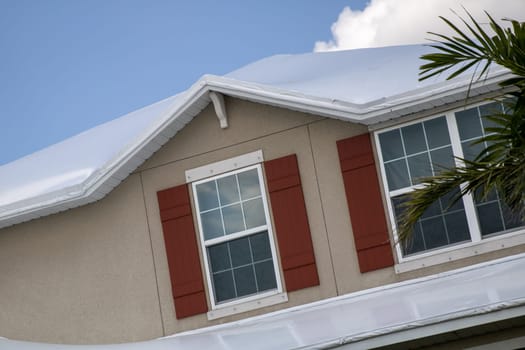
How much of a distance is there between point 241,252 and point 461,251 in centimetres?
264

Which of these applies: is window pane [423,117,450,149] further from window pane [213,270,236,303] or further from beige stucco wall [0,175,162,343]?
beige stucco wall [0,175,162,343]

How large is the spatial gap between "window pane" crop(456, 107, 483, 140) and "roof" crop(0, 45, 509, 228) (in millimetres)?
275

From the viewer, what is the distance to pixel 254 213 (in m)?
11.1

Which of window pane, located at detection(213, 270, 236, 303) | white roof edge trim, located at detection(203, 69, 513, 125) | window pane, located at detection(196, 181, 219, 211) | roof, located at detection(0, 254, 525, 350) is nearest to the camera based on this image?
roof, located at detection(0, 254, 525, 350)

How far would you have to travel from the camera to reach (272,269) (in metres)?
10.9

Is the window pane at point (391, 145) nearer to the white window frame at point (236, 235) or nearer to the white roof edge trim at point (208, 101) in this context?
the white roof edge trim at point (208, 101)

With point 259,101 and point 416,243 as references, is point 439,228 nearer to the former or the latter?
point 416,243

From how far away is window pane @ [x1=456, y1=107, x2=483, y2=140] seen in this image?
10.3 meters

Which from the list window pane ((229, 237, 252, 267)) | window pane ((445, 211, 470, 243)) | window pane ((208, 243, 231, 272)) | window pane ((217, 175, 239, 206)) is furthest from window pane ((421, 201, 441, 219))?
window pane ((208, 243, 231, 272))

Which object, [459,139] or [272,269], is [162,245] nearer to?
[272,269]

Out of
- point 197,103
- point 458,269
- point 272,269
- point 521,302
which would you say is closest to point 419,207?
point 521,302

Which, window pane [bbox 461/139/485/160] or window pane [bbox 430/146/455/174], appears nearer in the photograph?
window pane [bbox 461/139/485/160]

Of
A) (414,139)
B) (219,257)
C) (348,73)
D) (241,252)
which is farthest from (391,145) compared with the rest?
(219,257)

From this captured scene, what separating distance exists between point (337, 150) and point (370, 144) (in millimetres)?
406
